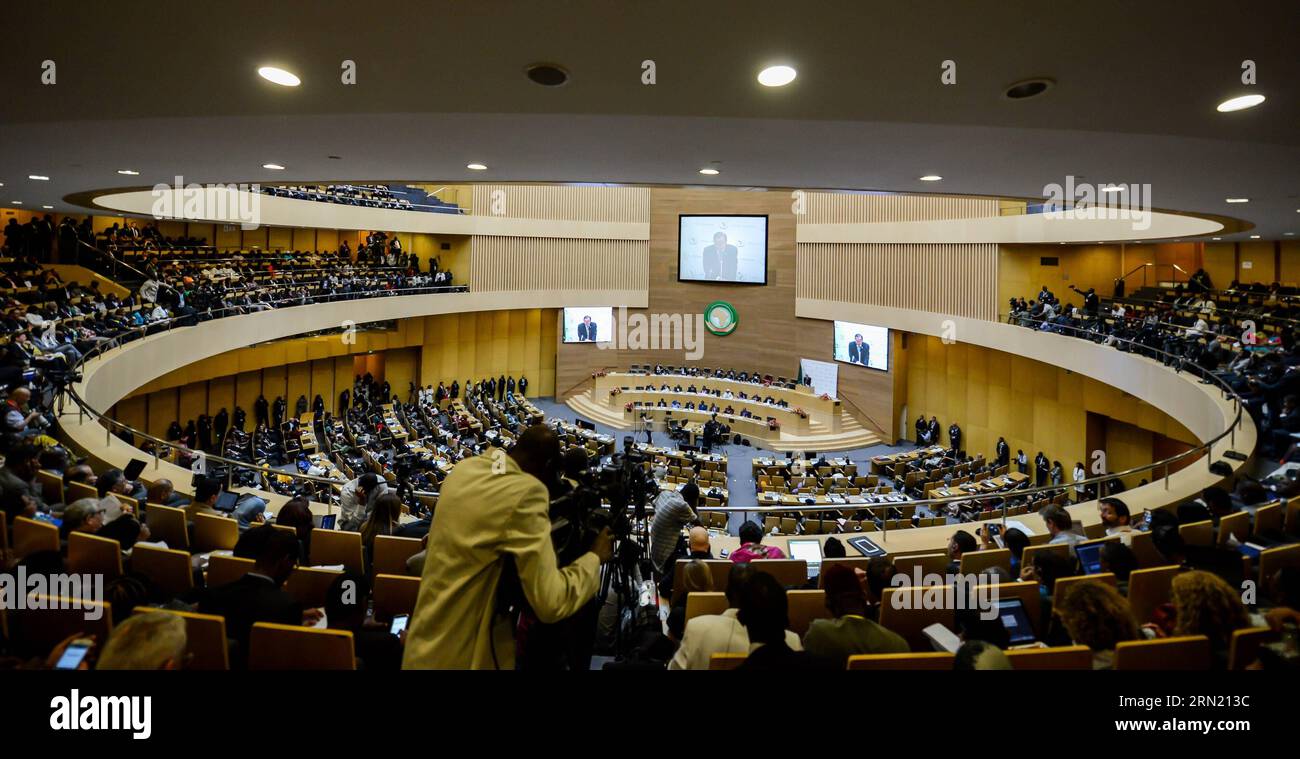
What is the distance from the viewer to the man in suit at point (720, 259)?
2773 cm

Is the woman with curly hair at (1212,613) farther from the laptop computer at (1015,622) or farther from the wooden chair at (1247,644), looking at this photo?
the laptop computer at (1015,622)

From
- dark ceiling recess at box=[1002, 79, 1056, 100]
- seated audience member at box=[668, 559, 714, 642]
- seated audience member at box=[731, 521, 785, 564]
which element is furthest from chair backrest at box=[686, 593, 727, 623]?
dark ceiling recess at box=[1002, 79, 1056, 100]

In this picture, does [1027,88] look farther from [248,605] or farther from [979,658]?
[248,605]

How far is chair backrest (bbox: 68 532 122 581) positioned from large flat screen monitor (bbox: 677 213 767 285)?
25.1 meters

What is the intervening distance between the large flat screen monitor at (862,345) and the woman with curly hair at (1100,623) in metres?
21.0

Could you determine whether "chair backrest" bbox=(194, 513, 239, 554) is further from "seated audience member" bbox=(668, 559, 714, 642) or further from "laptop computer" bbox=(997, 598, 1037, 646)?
"laptop computer" bbox=(997, 598, 1037, 646)

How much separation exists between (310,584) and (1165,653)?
4.63 m

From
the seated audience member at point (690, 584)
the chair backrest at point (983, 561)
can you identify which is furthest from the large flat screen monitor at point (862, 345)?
the seated audience member at point (690, 584)

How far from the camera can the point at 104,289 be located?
1581 centimetres

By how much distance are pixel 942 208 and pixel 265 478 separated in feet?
67.7

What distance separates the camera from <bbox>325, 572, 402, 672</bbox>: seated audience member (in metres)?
3.15

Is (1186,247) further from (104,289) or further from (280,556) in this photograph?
(104,289)
